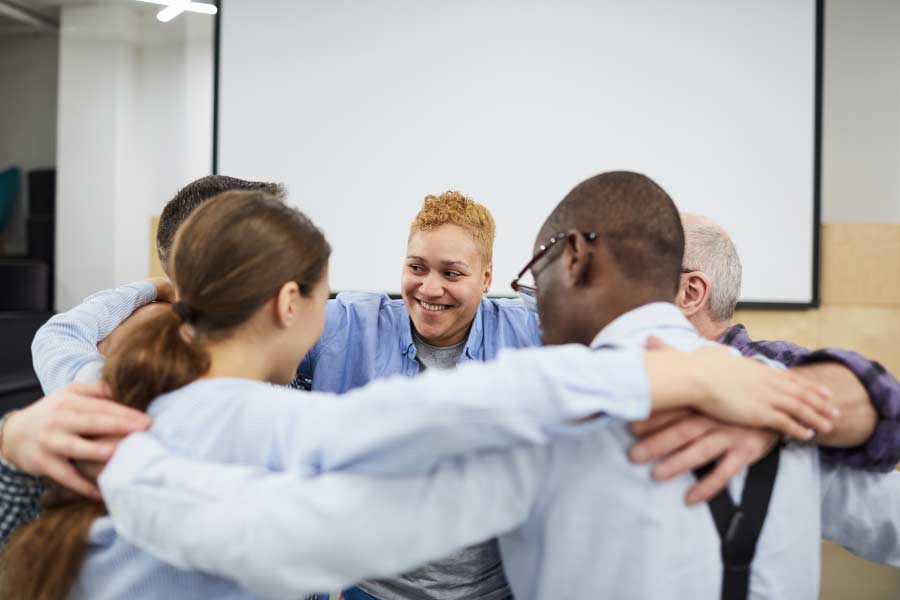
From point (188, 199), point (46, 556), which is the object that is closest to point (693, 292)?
point (188, 199)

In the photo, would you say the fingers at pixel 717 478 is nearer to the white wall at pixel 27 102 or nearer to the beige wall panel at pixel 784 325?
the beige wall panel at pixel 784 325

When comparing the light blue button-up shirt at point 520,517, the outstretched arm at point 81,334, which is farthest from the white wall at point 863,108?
the outstretched arm at point 81,334

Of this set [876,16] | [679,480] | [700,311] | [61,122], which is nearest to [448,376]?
[679,480]

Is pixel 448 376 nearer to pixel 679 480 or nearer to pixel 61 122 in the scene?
pixel 679 480

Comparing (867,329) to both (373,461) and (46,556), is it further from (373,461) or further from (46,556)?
(46,556)

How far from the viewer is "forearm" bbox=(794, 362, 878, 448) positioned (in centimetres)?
81

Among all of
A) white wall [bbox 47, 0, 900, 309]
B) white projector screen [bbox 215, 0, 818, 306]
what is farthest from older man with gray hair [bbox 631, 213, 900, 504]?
white wall [bbox 47, 0, 900, 309]

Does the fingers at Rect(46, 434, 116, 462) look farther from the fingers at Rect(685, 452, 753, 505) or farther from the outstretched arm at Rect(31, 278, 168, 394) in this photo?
Answer: the fingers at Rect(685, 452, 753, 505)

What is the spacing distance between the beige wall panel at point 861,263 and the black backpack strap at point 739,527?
8.62 ft

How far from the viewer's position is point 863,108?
2.97 meters

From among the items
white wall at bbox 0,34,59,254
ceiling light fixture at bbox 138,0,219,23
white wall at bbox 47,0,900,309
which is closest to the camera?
ceiling light fixture at bbox 138,0,219,23

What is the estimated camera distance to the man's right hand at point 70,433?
2.54ft

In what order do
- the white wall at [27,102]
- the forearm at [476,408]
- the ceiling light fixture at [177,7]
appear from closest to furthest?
the forearm at [476,408]
the ceiling light fixture at [177,7]
the white wall at [27,102]

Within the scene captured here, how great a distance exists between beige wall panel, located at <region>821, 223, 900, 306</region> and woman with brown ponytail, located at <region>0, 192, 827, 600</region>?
2.59 meters
